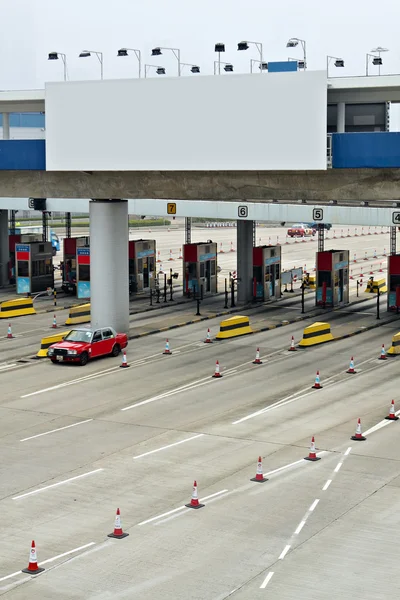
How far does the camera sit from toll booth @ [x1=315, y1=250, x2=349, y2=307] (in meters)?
58.9

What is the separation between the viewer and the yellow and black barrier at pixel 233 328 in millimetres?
47156

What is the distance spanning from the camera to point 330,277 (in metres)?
58.8

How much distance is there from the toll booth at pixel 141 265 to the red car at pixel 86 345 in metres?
22.7

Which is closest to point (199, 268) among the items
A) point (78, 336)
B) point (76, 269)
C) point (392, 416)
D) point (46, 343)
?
point (76, 269)

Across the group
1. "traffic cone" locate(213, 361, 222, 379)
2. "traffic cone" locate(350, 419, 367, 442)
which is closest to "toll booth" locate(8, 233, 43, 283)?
"traffic cone" locate(213, 361, 222, 379)

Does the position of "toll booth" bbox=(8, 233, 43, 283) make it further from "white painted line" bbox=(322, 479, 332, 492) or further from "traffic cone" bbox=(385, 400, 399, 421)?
"white painted line" bbox=(322, 479, 332, 492)

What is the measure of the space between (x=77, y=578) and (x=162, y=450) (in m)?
9.07

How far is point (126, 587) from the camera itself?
1791 cm

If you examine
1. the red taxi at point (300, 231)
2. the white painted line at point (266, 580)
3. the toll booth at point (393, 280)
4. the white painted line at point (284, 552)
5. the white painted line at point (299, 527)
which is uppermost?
the red taxi at point (300, 231)

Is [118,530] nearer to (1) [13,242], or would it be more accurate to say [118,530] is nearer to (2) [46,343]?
(2) [46,343]

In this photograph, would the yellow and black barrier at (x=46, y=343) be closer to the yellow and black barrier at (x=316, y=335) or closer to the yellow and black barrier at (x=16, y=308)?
the yellow and black barrier at (x=316, y=335)

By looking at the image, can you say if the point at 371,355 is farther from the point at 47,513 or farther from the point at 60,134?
the point at 47,513

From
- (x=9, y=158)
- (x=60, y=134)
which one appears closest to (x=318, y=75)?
(x=60, y=134)

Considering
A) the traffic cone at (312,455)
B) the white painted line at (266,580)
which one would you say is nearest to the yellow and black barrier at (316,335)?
the traffic cone at (312,455)
